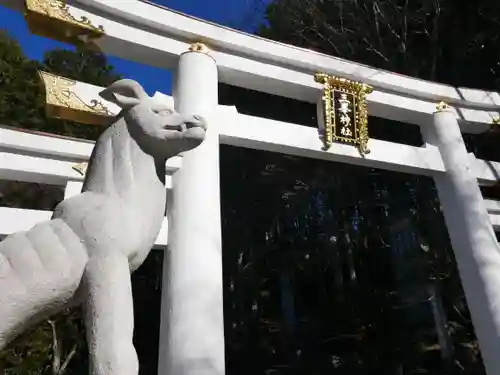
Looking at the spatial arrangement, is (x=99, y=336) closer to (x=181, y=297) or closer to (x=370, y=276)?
(x=181, y=297)

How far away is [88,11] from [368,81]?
251 cm

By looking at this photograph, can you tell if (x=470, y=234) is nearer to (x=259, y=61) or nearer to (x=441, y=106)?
(x=441, y=106)

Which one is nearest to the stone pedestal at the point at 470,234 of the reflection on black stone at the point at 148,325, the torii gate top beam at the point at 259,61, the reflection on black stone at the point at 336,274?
the torii gate top beam at the point at 259,61

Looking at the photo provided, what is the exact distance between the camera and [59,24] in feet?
11.4

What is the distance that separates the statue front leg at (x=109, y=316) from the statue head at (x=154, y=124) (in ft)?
1.42

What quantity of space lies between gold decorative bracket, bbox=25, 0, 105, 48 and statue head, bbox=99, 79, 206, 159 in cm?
200

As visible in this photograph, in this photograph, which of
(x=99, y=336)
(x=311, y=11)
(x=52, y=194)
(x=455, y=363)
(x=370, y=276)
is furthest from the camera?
(x=52, y=194)

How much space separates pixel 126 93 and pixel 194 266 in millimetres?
1537

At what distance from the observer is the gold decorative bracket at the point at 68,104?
11.6ft

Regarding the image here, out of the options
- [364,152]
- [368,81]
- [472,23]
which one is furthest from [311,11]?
[364,152]

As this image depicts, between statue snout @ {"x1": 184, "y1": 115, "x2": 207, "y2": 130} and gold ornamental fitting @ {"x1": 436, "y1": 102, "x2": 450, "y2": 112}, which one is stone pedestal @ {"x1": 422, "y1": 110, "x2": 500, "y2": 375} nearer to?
gold ornamental fitting @ {"x1": 436, "y1": 102, "x2": 450, "y2": 112}

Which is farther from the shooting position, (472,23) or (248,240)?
(248,240)

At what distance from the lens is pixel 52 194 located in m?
8.47

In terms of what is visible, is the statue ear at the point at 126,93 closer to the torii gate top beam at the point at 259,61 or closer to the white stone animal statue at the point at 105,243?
the white stone animal statue at the point at 105,243
